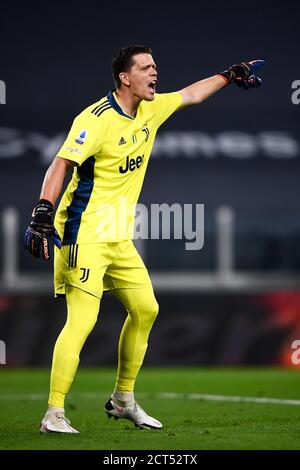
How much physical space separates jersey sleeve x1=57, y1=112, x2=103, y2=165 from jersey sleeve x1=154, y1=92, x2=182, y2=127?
1.93ft

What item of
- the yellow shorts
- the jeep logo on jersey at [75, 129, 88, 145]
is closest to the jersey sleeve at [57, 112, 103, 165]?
the jeep logo on jersey at [75, 129, 88, 145]

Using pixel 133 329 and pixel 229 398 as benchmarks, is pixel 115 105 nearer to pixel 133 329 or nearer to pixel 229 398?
pixel 133 329

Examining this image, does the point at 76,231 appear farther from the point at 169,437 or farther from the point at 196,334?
the point at 196,334

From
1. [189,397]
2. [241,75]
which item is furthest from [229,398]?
[241,75]

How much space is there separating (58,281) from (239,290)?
18.4ft

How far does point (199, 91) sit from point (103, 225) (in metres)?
1.12

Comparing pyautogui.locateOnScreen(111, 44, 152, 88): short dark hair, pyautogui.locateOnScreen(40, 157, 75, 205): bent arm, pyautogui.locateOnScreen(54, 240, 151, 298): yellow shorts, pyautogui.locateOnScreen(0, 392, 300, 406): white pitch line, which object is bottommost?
pyautogui.locateOnScreen(0, 392, 300, 406): white pitch line

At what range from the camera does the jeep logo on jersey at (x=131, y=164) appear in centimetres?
535

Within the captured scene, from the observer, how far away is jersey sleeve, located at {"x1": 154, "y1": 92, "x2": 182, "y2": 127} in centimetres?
567

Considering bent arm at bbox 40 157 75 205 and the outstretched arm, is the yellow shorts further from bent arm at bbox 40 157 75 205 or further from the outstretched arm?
the outstretched arm

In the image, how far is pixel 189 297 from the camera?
1086 cm

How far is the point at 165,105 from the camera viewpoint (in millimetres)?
5723

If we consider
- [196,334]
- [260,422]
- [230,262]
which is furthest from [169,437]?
[230,262]

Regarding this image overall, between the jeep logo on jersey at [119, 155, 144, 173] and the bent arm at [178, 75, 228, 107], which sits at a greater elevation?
the bent arm at [178, 75, 228, 107]
